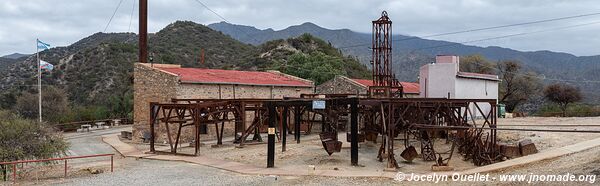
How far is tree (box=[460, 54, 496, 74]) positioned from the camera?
6669 centimetres

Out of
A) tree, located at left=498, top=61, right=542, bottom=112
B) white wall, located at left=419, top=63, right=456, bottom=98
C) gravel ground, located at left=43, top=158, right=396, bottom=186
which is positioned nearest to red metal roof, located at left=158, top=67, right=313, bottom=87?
white wall, located at left=419, top=63, right=456, bottom=98

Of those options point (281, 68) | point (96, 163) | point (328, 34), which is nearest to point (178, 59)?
point (281, 68)

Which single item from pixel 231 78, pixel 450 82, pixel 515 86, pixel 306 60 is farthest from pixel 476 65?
pixel 231 78

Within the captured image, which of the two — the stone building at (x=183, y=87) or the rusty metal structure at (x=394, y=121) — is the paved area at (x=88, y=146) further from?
the rusty metal structure at (x=394, y=121)

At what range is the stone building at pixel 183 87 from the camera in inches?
1128

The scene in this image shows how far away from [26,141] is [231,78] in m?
15.0

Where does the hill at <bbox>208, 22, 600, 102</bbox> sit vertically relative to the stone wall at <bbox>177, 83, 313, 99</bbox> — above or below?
above

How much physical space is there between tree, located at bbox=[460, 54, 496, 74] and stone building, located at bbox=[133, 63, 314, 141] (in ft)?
134

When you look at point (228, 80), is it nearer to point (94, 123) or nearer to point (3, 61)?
point (94, 123)

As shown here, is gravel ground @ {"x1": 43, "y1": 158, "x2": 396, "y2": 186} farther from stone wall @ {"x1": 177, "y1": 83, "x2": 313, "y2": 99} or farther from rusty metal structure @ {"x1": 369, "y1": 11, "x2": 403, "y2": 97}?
rusty metal structure @ {"x1": 369, "y1": 11, "x2": 403, "y2": 97}

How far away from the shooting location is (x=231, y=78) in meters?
32.8

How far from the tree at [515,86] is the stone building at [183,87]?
34.4 m

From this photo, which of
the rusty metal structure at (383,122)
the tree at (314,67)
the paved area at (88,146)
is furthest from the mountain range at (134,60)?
the rusty metal structure at (383,122)

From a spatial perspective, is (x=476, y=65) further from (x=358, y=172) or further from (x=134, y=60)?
(x=358, y=172)
